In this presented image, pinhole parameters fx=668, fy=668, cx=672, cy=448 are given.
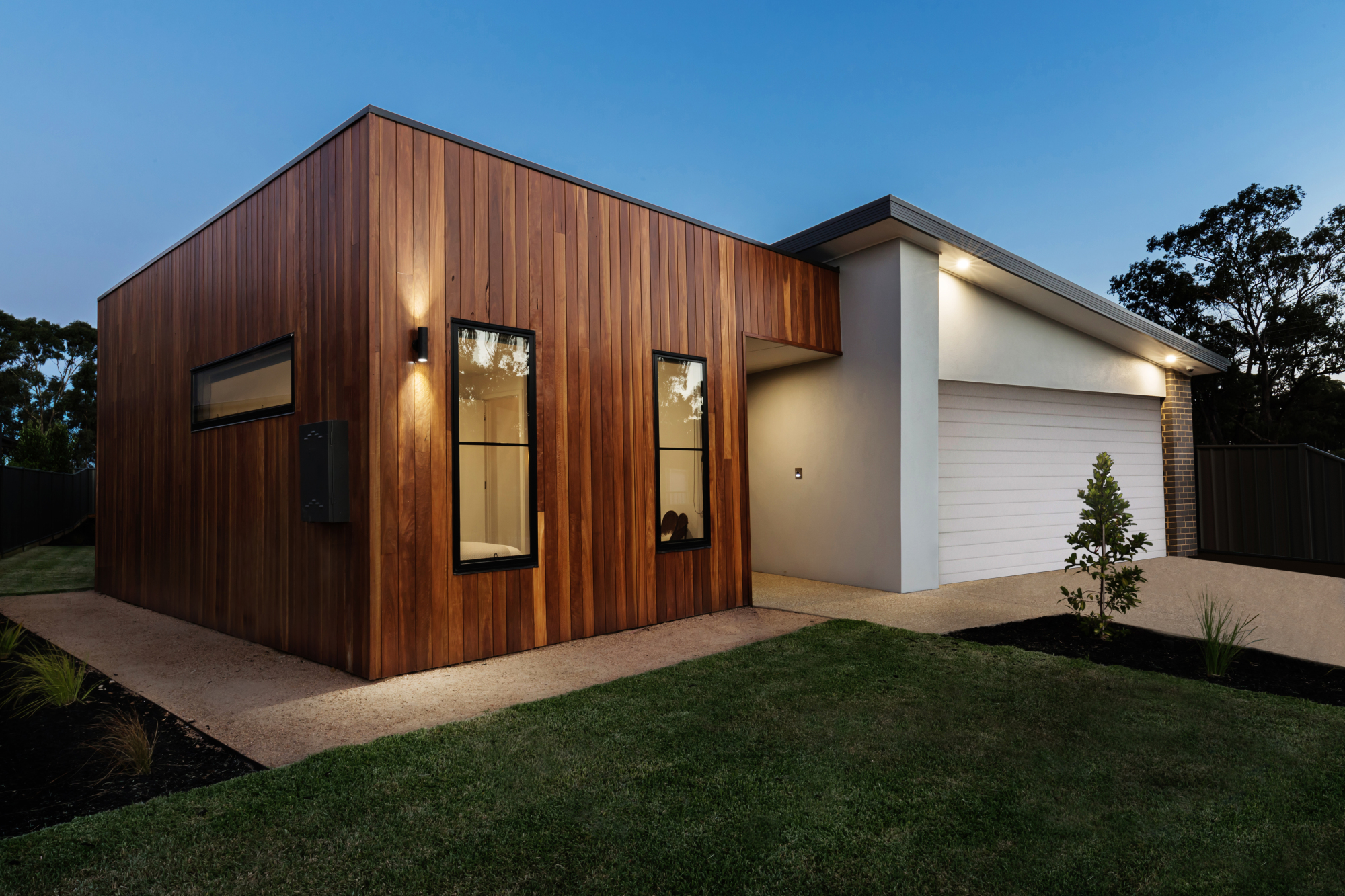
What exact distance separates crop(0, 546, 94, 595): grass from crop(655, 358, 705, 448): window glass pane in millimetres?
7571

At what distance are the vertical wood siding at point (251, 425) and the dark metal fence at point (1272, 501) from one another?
1107 cm

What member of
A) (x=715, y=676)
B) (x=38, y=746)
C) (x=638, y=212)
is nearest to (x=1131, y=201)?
(x=638, y=212)

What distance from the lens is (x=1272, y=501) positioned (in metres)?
9.06

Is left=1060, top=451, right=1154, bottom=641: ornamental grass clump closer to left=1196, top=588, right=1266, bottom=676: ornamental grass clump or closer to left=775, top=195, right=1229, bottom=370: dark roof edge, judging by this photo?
left=1196, top=588, right=1266, bottom=676: ornamental grass clump

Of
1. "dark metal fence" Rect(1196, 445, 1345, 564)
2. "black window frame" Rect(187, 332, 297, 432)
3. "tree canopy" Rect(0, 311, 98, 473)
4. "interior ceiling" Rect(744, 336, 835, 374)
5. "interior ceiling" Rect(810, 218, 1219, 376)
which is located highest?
"tree canopy" Rect(0, 311, 98, 473)

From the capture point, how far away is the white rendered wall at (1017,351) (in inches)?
289

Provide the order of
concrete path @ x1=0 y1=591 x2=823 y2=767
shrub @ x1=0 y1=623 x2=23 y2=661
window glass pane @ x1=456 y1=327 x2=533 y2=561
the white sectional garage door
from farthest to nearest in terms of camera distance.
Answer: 1. the white sectional garage door
2. shrub @ x1=0 y1=623 x2=23 y2=661
3. window glass pane @ x1=456 y1=327 x2=533 y2=561
4. concrete path @ x1=0 y1=591 x2=823 y2=767

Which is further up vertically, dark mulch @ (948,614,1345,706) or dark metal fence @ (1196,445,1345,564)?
dark metal fence @ (1196,445,1345,564)

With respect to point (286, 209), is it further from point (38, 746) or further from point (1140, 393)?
point (1140, 393)

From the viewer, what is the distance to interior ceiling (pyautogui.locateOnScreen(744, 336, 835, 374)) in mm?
6680

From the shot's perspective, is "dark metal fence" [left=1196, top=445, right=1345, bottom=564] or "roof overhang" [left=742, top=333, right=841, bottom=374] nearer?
"roof overhang" [left=742, top=333, right=841, bottom=374]

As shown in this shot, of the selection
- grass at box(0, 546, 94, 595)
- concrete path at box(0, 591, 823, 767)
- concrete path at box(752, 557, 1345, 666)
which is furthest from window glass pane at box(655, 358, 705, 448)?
grass at box(0, 546, 94, 595)

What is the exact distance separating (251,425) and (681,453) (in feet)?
11.0

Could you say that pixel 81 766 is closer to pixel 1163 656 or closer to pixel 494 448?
pixel 494 448
